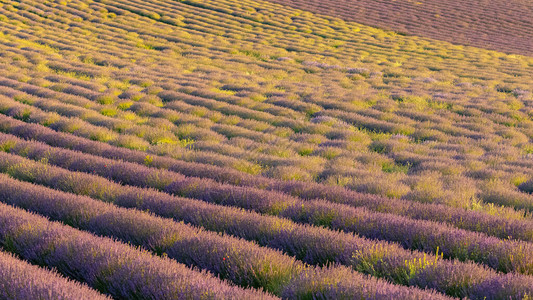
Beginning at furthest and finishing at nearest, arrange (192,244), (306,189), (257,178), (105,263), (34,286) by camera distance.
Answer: (257,178) < (306,189) < (192,244) < (105,263) < (34,286)

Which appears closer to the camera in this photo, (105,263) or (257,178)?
(105,263)

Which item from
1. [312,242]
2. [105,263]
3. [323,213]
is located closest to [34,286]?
[105,263]

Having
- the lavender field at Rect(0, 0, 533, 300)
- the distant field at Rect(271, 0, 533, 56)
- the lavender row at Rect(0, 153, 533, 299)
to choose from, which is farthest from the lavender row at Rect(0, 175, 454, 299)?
the distant field at Rect(271, 0, 533, 56)

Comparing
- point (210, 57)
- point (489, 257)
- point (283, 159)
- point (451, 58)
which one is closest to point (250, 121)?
point (283, 159)

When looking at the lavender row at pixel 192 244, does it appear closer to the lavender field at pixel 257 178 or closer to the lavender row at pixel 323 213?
the lavender field at pixel 257 178

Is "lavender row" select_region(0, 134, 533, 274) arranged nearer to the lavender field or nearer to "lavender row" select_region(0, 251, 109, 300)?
the lavender field

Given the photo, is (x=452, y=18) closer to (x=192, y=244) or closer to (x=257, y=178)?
(x=257, y=178)

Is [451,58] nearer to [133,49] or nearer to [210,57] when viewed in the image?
[210,57]

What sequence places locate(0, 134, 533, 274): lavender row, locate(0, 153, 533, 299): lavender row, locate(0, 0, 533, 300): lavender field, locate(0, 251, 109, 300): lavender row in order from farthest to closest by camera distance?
locate(0, 134, 533, 274): lavender row
locate(0, 0, 533, 300): lavender field
locate(0, 153, 533, 299): lavender row
locate(0, 251, 109, 300): lavender row
